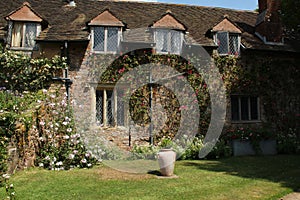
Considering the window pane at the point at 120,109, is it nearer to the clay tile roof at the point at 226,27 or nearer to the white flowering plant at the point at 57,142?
the white flowering plant at the point at 57,142

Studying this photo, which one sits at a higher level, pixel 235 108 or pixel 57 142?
pixel 235 108

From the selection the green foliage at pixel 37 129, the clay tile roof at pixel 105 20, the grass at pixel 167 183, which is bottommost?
the grass at pixel 167 183

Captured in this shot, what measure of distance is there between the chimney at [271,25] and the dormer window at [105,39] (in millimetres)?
7599

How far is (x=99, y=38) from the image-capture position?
40.5ft

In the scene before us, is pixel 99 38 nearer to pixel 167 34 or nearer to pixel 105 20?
pixel 105 20

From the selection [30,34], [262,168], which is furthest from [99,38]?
[262,168]

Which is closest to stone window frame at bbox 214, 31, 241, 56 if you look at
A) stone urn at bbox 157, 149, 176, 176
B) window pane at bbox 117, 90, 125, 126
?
window pane at bbox 117, 90, 125, 126

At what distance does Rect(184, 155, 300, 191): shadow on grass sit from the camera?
285 inches

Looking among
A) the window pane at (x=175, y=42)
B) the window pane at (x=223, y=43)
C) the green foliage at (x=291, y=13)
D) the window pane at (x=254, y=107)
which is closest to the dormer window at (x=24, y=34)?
the window pane at (x=175, y=42)

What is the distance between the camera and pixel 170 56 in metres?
12.7

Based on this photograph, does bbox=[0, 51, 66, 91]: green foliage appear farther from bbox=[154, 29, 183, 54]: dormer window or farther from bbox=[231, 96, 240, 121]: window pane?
bbox=[231, 96, 240, 121]: window pane

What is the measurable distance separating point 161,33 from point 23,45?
6008 millimetres

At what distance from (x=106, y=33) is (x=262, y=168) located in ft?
26.8

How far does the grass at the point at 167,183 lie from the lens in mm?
5828
